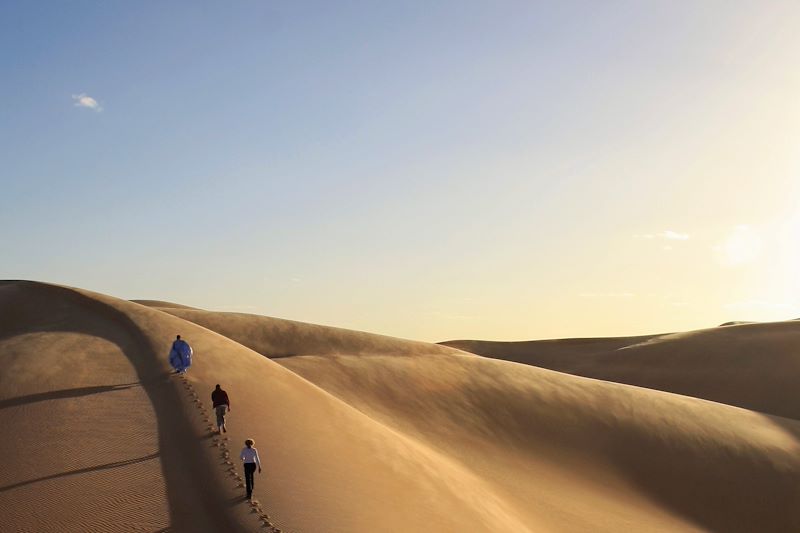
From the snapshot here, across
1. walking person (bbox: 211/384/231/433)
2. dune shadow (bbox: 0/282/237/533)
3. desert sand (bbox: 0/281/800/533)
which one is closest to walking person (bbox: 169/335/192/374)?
desert sand (bbox: 0/281/800/533)

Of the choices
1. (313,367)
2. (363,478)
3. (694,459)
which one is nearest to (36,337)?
(313,367)

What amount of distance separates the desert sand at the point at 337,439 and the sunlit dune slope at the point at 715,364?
13.6 metres

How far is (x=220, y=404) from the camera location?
13953 millimetres

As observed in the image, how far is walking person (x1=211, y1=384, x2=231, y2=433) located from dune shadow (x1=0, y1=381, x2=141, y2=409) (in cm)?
382

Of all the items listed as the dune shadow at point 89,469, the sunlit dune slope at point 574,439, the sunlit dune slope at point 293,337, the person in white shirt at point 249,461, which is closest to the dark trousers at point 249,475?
the person in white shirt at point 249,461

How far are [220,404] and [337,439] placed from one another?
3276mm

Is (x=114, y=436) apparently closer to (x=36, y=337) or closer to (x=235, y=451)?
(x=235, y=451)

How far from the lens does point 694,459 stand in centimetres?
2617

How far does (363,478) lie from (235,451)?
8.70 feet

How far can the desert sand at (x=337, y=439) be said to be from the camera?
456 inches

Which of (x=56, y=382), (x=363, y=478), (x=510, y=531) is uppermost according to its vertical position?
(x=56, y=382)

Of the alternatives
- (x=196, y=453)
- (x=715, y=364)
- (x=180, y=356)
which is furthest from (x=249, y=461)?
(x=715, y=364)

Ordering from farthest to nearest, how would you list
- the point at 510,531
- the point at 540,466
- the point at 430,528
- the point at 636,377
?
1. the point at 636,377
2. the point at 540,466
3. the point at 510,531
4. the point at 430,528

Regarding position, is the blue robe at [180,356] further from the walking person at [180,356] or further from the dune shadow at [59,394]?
the dune shadow at [59,394]
